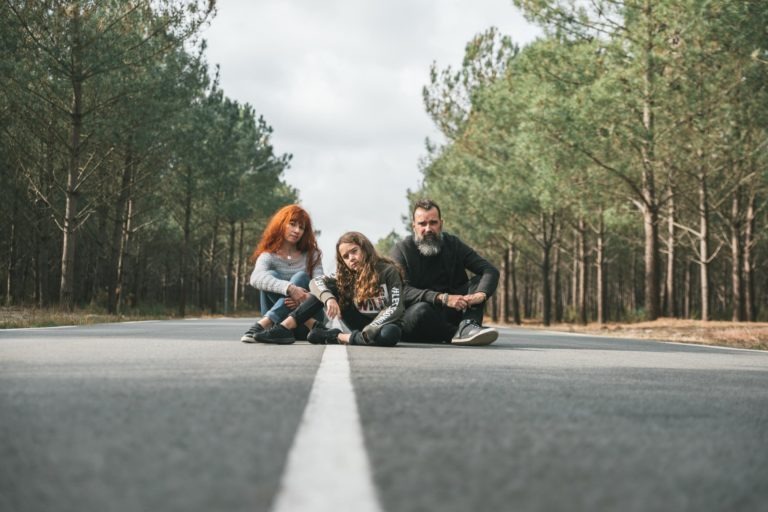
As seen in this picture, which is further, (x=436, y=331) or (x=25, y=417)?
(x=436, y=331)

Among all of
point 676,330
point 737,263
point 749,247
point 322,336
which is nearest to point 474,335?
point 322,336

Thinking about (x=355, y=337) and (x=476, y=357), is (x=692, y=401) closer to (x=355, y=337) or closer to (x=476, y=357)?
(x=476, y=357)

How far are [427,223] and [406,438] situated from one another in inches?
225

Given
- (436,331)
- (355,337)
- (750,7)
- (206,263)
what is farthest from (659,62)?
(206,263)

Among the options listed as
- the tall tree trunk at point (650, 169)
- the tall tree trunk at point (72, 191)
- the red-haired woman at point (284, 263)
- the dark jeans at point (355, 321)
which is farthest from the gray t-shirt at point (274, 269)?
the tall tree trunk at point (72, 191)

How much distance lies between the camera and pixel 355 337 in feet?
23.9

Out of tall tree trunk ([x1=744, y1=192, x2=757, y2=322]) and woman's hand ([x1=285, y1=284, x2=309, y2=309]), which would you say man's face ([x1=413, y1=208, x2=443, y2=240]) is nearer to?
woman's hand ([x1=285, y1=284, x2=309, y2=309])

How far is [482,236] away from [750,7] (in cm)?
1909

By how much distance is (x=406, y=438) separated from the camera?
242 centimetres

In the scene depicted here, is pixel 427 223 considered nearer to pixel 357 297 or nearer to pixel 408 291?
pixel 408 291

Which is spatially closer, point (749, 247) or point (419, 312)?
point (419, 312)

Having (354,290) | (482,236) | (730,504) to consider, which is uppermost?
(482,236)

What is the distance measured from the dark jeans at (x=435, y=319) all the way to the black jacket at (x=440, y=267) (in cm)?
10

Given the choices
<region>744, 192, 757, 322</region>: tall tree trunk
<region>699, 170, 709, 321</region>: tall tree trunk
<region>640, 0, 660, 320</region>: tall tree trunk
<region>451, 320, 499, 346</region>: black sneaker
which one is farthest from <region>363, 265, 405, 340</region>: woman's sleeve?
<region>744, 192, 757, 322</region>: tall tree trunk
